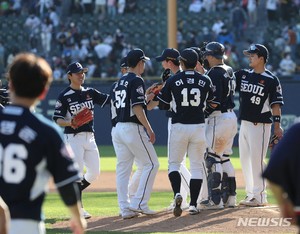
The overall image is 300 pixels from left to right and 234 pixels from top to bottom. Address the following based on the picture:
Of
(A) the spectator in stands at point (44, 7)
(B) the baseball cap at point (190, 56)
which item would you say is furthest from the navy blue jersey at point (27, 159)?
(A) the spectator in stands at point (44, 7)

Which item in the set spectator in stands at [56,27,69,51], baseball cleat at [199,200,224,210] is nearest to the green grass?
baseball cleat at [199,200,224,210]

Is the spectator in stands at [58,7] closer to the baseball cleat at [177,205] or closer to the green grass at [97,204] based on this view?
the green grass at [97,204]

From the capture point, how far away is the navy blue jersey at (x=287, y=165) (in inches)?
76.8

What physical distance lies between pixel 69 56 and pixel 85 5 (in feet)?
11.1

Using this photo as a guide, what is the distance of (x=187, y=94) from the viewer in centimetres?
550

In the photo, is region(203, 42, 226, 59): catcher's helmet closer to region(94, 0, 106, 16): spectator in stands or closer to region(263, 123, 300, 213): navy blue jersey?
region(263, 123, 300, 213): navy blue jersey

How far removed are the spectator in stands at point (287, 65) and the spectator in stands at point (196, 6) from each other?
16.4ft

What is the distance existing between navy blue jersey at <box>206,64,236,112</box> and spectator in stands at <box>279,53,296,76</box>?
1180cm

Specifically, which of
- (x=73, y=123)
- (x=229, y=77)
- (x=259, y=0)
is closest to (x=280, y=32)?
(x=259, y=0)

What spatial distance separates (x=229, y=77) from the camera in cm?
614

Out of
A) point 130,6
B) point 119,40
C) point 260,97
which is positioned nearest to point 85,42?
point 119,40

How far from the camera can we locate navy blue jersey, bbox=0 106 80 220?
2.25 meters

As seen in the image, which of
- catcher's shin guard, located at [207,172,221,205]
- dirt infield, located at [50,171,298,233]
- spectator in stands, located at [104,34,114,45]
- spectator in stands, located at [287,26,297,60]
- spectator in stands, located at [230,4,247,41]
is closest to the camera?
dirt infield, located at [50,171,298,233]

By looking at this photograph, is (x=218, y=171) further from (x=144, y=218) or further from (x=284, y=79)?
(x=284, y=79)
